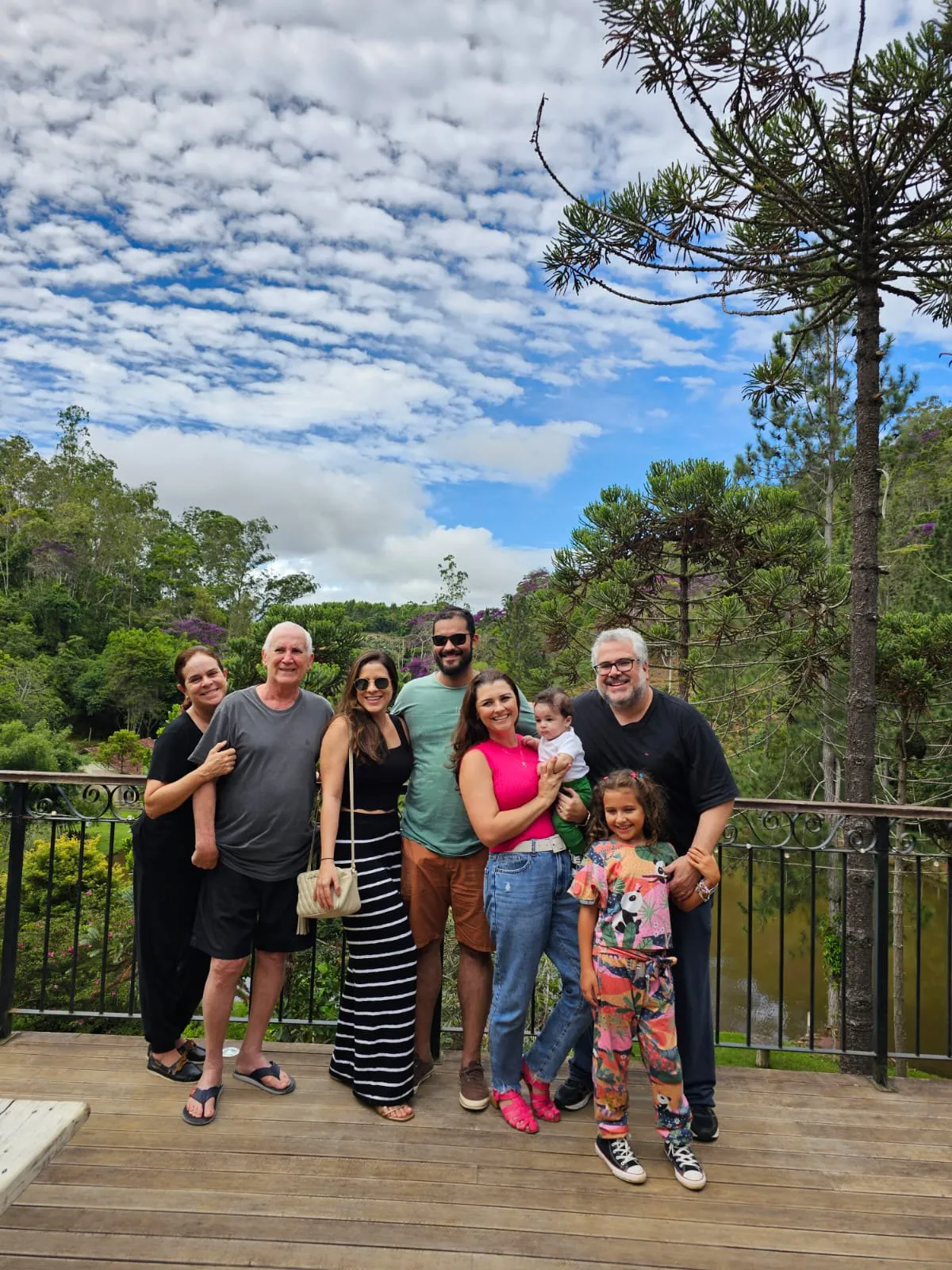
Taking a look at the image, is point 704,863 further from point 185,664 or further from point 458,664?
point 185,664

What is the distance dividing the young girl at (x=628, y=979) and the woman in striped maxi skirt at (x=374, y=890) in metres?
0.62

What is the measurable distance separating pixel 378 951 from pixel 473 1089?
557 millimetres

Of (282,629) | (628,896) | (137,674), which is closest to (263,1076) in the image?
(628,896)

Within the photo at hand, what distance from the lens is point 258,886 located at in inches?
A: 91.3

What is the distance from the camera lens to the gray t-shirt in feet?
7.48

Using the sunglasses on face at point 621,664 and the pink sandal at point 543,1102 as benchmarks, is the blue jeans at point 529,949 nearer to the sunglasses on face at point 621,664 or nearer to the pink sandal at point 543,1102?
the pink sandal at point 543,1102

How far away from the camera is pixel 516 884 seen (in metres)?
2.20

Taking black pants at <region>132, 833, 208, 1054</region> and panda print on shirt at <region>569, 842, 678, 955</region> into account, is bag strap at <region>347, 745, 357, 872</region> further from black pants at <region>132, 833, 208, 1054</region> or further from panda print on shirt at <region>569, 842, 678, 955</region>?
panda print on shirt at <region>569, 842, 678, 955</region>

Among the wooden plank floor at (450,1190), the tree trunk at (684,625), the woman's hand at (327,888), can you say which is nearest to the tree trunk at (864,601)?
the wooden plank floor at (450,1190)

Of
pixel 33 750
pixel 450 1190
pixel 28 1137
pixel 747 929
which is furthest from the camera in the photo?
pixel 33 750

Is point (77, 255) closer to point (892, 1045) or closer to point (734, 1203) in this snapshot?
point (734, 1203)

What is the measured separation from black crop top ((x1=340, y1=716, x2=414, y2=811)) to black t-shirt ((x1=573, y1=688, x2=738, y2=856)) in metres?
0.59

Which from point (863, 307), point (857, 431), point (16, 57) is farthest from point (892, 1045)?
point (16, 57)

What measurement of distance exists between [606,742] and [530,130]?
3614 millimetres
